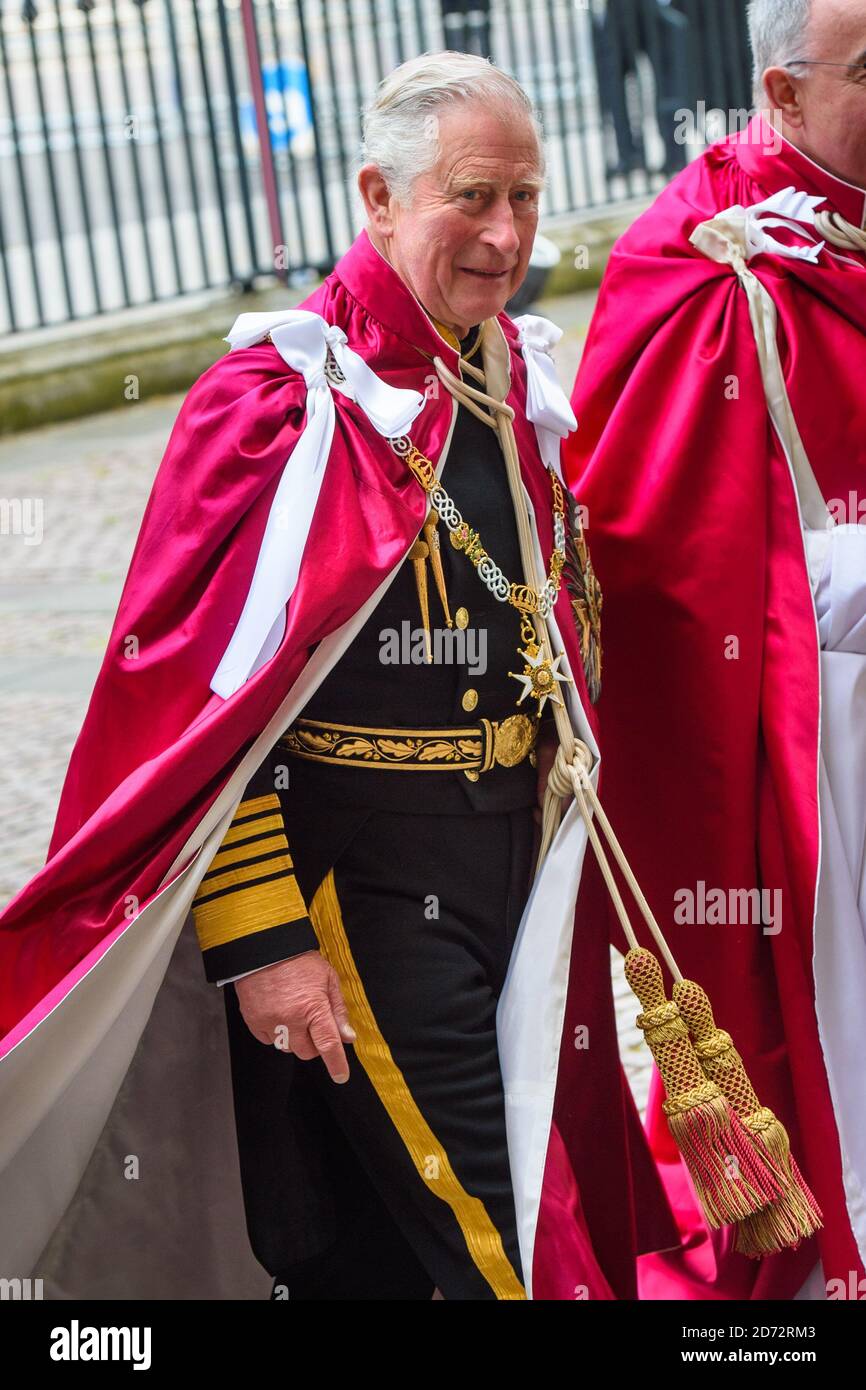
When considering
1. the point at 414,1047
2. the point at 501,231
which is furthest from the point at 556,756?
the point at 501,231

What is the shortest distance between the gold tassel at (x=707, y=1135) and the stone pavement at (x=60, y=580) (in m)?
1.35

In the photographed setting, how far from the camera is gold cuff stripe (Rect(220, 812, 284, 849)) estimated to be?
2.52 m

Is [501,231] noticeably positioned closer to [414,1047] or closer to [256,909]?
[256,909]

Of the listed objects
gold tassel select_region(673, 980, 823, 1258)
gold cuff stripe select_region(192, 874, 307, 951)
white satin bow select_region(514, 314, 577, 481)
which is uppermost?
white satin bow select_region(514, 314, 577, 481)

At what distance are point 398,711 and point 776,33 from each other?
1322 millimetres

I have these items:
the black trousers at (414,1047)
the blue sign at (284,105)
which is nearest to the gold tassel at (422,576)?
the black trousers at (414,1047)

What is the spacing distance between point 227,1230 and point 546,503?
1298 millimetres

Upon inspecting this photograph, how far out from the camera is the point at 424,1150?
8.48 ft

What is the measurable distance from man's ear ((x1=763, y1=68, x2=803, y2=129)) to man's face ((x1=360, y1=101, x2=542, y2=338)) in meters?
0.65

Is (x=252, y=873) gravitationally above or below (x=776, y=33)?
below

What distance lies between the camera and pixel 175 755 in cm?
242

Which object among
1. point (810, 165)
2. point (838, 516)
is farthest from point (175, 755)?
point (810, 165)

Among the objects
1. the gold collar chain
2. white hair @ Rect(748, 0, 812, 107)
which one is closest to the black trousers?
the gold collar chain

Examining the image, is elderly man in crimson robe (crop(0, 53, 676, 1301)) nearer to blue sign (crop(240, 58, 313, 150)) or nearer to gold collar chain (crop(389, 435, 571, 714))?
gold collar chain (crop(389, 435, 571, 714))
